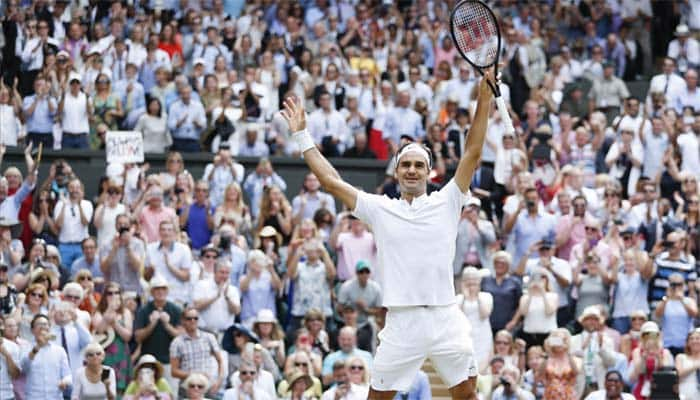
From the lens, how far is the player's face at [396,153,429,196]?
1050 cm

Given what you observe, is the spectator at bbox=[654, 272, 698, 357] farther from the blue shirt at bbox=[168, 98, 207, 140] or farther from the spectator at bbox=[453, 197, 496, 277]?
the blue shirt at bbox=[168, 98, 207, 140]

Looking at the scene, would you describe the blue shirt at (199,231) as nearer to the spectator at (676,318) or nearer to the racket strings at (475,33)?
the spectator at (676,318)

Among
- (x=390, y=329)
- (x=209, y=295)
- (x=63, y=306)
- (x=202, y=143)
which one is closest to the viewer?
(x=390, y=329)

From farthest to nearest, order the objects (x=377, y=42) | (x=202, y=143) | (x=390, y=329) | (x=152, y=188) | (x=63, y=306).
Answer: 1. (x=377, y=42)
2. (x=202, y=143)
3. (x=152, y=188)
4. (x=63, y=306)
5. (x=390, y=329)

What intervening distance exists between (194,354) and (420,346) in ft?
25.8

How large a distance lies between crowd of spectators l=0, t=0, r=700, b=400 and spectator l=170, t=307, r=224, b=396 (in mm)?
21

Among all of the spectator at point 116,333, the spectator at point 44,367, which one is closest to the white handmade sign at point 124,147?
the spectator at point 116,333

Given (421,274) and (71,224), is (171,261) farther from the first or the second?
(421,274)

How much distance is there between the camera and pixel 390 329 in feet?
34.5

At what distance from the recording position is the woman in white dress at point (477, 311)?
733 inches

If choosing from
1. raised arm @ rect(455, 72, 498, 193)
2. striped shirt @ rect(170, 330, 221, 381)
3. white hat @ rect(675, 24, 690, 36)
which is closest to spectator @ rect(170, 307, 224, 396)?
striped shirt @ rect(170, 330, 221, 381)

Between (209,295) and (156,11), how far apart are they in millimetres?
7790

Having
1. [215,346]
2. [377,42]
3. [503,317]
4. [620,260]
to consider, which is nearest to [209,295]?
[215,346]

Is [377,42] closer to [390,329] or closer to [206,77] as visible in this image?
[206,77]
